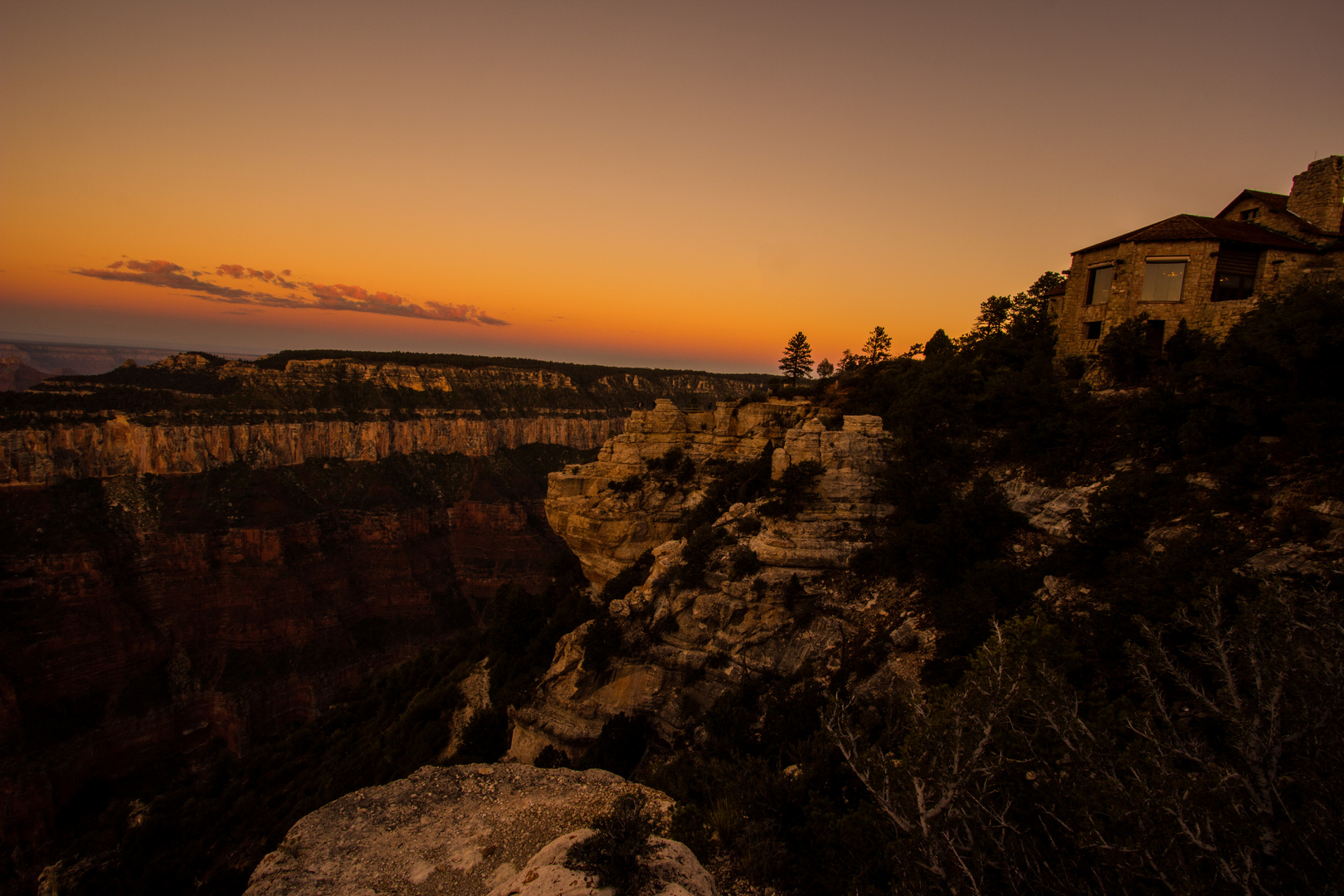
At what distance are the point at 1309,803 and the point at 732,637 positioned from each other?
1277cm

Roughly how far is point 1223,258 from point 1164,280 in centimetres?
154

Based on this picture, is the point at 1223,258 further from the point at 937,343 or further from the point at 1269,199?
the point at 937,343

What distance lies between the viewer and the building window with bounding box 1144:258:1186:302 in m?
16.9

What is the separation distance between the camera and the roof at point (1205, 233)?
16.3 m

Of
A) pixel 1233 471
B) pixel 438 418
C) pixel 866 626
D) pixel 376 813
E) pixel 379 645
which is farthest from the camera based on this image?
pixel 438 418

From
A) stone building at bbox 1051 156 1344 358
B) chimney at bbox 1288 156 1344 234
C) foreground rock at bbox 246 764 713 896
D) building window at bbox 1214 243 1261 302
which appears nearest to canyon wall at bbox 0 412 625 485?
stone building at bbox 1051 156 1344 358

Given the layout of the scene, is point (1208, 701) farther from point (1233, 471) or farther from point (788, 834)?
point (1233, 471)

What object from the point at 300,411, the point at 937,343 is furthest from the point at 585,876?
the point at 300,411

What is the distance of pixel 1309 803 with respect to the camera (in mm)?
4750

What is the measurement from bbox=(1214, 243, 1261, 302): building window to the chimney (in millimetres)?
2178

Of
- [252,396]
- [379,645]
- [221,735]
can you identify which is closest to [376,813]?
[221,735]

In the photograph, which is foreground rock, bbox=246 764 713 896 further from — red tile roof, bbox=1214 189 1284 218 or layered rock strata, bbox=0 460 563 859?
layered rock strata, bbox=0 460 563 859

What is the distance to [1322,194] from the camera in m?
16.9

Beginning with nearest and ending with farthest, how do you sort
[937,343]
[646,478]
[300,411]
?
[646,478] → [937,343] → [300,411]
